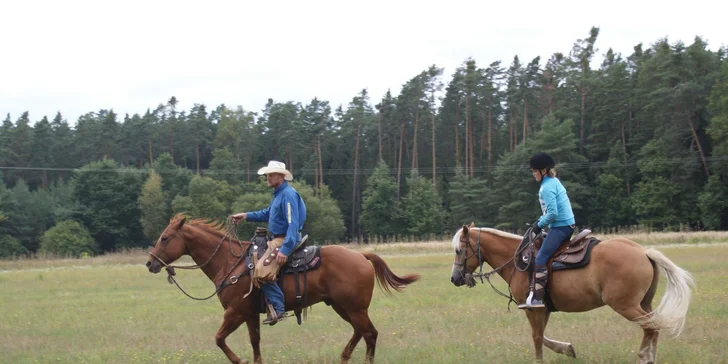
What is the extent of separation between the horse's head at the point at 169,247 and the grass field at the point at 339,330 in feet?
5.42

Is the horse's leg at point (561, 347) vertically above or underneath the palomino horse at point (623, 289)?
underneath

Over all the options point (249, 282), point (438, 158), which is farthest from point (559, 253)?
point (438, 158)

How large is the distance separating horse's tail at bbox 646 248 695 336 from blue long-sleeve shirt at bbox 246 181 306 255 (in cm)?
488

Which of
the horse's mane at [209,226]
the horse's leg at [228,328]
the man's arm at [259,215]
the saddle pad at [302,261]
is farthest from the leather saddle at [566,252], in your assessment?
the horse's mane at [209,226]

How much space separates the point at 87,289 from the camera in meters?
25.2

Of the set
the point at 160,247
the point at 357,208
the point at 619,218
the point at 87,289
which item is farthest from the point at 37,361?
the point at 357,208

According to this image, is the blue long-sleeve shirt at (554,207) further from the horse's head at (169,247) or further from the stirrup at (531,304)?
the horse's head at (169,247)

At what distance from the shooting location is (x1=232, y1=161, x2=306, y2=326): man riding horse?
9.99 metres

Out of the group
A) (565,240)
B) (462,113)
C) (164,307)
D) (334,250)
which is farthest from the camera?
(462,113)

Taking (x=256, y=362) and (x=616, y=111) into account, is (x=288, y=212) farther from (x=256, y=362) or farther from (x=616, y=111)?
(x=616, y=111)

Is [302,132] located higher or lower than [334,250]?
higher

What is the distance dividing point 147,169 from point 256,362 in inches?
3119

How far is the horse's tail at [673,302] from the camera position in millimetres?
8820

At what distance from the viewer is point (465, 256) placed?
10672 millimetres
